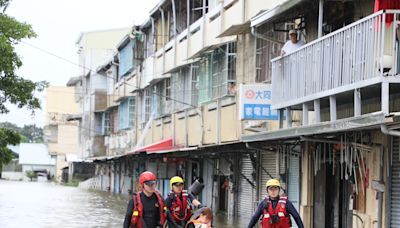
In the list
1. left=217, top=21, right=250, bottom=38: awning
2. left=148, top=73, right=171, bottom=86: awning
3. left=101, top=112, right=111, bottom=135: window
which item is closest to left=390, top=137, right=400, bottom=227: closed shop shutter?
left=217, top=21, right=250, bottom=38: awning

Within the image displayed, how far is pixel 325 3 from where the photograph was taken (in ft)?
54.6

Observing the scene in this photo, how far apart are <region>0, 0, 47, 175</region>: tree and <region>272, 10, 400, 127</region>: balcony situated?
277 inches

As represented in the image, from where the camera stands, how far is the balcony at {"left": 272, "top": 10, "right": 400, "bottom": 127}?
1191 centimetres

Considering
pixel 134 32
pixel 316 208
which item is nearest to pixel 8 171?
pixel 134 32

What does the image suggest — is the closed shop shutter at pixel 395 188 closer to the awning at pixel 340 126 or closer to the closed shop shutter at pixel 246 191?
the awning at pixel 340 126

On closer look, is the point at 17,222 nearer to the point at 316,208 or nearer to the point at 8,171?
the point at 316,208

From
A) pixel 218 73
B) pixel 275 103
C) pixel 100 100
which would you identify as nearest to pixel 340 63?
pixel 275 103

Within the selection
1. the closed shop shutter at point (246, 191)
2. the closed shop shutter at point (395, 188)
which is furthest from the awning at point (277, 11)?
the closed shop shutter at point (246, 191)

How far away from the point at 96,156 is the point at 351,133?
40.8 m

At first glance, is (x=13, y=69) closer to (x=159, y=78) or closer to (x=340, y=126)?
(x=340, y=126)

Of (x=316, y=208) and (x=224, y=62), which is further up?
(x=224, y=62)

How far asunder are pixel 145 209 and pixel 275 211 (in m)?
1.80

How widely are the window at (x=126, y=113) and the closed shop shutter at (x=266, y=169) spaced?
20.0 metres

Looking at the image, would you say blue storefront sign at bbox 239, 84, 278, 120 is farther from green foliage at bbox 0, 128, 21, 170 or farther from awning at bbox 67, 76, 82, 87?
awning at bbox 67, 76, 82, 87
